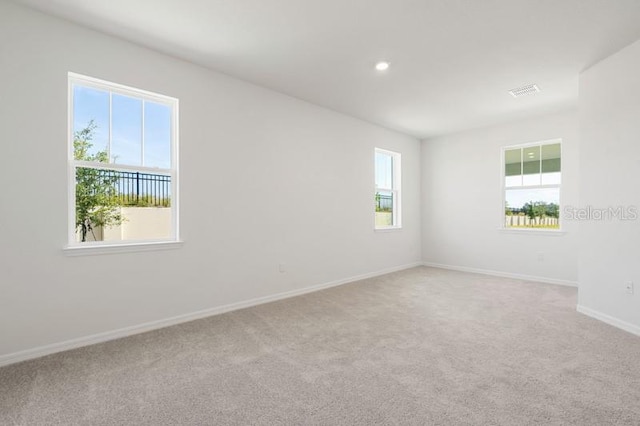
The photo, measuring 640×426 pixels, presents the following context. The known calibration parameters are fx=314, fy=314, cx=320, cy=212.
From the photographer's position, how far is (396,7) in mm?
2510

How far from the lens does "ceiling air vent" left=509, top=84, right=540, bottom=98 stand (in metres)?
4.05

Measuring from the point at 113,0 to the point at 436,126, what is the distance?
513 cm

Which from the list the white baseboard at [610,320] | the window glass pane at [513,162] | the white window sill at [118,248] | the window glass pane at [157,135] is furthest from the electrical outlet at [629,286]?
the window glass pane at [157,135]

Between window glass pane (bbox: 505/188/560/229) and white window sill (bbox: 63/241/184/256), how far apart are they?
17.9ft

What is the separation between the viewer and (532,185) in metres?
5.40

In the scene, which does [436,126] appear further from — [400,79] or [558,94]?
[400,79]

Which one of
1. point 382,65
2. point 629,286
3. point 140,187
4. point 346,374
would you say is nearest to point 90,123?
point 140,187

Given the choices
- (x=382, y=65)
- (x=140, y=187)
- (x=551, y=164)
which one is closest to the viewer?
(x=140, y=187)

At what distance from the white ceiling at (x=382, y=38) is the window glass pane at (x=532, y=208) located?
1699mm

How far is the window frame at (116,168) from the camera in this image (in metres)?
2.73

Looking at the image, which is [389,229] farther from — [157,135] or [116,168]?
[116,168]

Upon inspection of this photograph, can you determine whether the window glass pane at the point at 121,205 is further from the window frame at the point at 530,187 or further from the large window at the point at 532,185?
the large window at the point at 532,185

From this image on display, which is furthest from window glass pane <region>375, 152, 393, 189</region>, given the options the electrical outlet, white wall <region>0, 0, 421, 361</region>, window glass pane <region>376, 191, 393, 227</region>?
the electrical outlet

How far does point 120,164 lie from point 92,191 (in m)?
0.35
